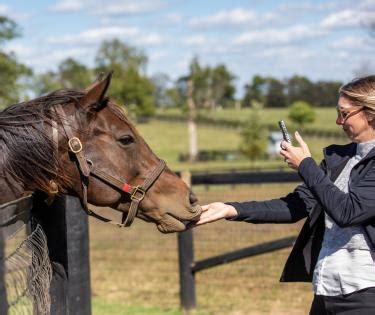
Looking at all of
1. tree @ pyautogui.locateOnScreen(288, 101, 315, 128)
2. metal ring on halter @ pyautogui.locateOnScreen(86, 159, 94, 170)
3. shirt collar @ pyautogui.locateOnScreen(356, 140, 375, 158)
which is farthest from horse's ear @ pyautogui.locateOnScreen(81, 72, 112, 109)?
tree @ pyautogui.locateOnScreen(288, 101, 315, 128)

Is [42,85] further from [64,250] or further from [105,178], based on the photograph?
[105,178]

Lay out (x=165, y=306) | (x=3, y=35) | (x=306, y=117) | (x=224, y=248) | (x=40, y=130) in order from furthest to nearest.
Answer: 1. (x=306, y=117)
2. (x=3, y=35)
3. (x=224, y=248)
4. (x=165, y=306)
5. (x=40, y=130)

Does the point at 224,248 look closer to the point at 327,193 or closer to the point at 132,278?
the point at 132,278

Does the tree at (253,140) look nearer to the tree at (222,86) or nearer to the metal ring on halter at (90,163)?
the tree at (222,86)

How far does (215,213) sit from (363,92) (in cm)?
98

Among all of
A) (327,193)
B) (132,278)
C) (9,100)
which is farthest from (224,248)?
(9,100)

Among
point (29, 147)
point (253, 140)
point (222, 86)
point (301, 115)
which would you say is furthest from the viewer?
point (222, 86)

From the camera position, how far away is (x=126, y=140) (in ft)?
10.7

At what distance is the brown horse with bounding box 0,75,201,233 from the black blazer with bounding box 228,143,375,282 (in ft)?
1.47

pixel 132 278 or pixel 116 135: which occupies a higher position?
pixel 116 135

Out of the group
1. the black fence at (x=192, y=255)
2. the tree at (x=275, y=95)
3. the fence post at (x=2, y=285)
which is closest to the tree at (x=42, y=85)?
the black fence at (x=192, y=255)

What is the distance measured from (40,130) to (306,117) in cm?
6786

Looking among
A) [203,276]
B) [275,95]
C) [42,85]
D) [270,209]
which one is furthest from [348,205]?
[275,95]

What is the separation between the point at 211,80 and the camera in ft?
254
